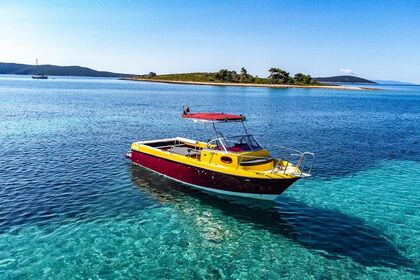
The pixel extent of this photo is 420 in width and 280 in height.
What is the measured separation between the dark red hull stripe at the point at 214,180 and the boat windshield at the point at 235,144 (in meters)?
1.69

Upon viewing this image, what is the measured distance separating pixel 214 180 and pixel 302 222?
17.4 ft

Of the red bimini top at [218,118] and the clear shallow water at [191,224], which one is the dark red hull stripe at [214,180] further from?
the red bimini top at [218,118]

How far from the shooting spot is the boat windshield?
1927 centimetres

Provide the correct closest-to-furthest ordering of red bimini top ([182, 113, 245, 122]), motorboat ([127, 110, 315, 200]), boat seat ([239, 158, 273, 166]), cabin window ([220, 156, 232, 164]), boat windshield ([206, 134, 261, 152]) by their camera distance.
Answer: motorboat ([127, 110, 315, 200])
boat seat ([239, 158, 273, 166])
cabin window ([220, 156, 232, 164])
boat windshield ([206, 134, 261, 152])
red bimini top ([182, 113, 245, 122])

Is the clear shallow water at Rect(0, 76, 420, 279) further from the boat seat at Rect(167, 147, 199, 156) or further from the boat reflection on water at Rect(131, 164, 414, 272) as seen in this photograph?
the boat seat at Rect(167, 147, 199, 156)

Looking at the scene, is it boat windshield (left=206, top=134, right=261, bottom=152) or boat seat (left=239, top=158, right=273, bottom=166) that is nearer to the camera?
boat seat (left=239, top=158, right=273, bottom=166)

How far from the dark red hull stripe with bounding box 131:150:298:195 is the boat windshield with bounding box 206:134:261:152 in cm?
169

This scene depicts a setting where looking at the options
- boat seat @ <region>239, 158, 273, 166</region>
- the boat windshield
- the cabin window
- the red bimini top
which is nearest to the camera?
boat seat @ <region>239, 158, 273, 166</region>

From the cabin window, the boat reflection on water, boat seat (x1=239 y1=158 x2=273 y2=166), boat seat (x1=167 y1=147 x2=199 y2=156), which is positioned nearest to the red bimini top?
boat seat (x1=167 y1=147 x2=199 y2=156)

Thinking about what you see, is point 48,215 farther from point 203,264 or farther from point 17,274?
point 203,264

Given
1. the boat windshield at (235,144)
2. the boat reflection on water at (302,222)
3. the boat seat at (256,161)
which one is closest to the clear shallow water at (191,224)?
the boat reflection on water at (302,222)

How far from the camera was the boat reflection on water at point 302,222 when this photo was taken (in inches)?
522

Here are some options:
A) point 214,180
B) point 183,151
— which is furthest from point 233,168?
point 183,151

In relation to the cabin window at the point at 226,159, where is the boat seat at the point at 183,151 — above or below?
below
